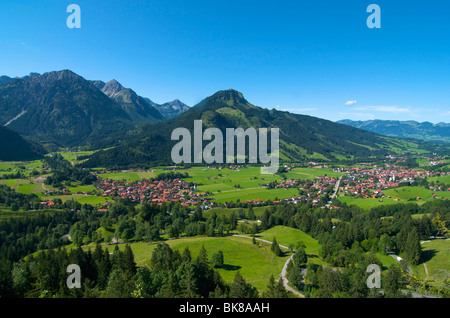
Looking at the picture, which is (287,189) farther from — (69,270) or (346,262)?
(69,270)

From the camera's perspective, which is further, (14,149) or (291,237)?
(14,149)

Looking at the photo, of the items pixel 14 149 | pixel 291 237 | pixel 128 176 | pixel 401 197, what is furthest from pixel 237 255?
pixel 14 149

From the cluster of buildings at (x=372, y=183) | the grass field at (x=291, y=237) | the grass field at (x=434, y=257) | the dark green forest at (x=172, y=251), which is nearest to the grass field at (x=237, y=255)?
the dark green forest at (x=172, y=251)

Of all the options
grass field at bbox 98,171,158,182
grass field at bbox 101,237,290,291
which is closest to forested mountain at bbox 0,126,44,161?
grass field at bbox 98,171,158,182

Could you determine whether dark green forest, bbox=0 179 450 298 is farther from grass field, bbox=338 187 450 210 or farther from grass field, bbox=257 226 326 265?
grass field, bbox=338 187 450 210

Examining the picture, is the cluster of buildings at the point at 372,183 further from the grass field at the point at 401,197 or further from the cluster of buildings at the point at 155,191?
the cluster of buildings at the point at 155,191

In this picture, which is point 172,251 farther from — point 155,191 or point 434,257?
point 155,191

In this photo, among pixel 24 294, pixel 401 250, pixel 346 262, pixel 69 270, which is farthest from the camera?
pixel 401 250
